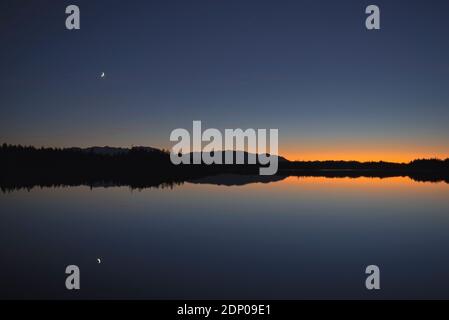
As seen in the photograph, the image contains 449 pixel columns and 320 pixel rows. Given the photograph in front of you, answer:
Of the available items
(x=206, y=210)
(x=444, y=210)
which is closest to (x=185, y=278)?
(x=206, y=210)

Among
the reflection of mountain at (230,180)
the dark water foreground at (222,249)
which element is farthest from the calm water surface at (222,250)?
the reflection of mountain at (230,180)

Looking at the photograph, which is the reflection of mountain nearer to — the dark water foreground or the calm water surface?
the dark water foreground

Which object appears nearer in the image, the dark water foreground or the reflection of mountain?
the dark water foreground

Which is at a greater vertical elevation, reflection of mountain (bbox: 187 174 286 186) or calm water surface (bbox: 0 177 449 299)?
reflection of mountain (bbox: 187 174 286 186)

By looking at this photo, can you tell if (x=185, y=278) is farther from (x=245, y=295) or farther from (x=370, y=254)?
(x=370, y=254)

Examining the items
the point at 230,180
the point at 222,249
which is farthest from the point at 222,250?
the point at 230,180

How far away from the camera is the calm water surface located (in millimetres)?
10758

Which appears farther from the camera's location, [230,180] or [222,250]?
[230,180]

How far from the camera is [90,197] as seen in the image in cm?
3073

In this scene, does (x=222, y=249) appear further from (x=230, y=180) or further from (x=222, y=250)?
(x=230, y=180)

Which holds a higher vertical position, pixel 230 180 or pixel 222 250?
pixel 230 180

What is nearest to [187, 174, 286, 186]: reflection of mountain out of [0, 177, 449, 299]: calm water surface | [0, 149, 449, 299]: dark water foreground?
[0, 149, 449, 299]: dark water foreground

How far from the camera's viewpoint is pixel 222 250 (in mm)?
14594
